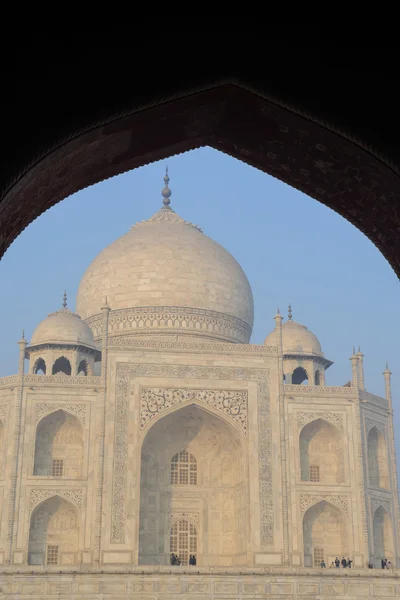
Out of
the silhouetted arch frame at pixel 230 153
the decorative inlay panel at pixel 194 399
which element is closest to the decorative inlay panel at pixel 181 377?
the decorative inlay panel at pixel 194 399

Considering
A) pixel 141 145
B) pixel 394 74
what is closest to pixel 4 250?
pixel 141 145

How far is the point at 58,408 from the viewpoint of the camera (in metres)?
21.8

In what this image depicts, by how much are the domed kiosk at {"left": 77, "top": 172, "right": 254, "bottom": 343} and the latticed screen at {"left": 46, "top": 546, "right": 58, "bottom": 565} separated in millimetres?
6301

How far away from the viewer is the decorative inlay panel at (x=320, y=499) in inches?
861

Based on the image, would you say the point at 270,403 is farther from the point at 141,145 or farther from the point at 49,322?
the point at 141,145

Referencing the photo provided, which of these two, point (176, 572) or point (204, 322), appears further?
point (204, 322)

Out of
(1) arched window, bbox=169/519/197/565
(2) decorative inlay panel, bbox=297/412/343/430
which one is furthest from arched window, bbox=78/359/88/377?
(2) decorative inlay panel, bbox=297/412/343/430

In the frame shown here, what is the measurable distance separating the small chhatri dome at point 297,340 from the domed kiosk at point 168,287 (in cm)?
159

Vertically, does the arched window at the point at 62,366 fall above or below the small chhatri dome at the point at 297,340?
below

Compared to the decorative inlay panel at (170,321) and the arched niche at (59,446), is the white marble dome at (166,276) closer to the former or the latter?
the decorative inlay panel at (170,321)

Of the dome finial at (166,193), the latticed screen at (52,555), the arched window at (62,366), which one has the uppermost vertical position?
the dome finial at (166,193)

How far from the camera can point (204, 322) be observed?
26.2m

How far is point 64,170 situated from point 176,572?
16.0 meters

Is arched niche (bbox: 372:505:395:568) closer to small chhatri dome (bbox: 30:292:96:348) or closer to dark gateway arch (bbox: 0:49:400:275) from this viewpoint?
small chhatri dome (bbox: 30:292:96:348)
